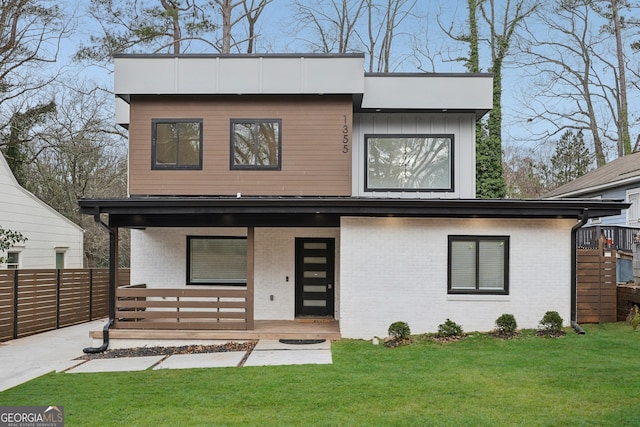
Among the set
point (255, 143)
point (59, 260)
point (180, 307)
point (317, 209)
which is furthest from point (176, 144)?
point (59, 260)

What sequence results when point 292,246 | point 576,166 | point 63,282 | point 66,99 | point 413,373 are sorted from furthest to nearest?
point 576,166
point 66,99
point 63,282
point 292,246
point 413,373

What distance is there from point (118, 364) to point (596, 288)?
9.60 m

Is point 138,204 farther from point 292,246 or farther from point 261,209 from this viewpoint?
point 292,246

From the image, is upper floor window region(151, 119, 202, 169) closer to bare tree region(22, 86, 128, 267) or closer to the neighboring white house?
the neighboring white house

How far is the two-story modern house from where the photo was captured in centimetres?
1070

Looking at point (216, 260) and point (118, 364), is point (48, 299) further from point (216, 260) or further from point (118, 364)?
point (118, 364)

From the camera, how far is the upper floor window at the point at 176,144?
41.1 ft

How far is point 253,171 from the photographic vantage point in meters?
12.4

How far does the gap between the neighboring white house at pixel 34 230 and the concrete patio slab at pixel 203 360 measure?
7.64 m

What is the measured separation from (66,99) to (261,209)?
16316mm

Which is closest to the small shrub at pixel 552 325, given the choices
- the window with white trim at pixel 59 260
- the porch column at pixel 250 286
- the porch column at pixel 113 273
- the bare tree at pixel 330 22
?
the porch column at pixel 250 286

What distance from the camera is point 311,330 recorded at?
35.8ft

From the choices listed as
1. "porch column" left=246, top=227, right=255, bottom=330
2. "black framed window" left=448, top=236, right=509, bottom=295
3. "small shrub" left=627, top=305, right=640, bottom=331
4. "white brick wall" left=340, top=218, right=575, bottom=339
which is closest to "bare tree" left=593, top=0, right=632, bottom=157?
"small shrub" left=627, top=305, right=640, bottom=331

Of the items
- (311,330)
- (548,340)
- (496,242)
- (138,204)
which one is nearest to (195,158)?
(138,204)
